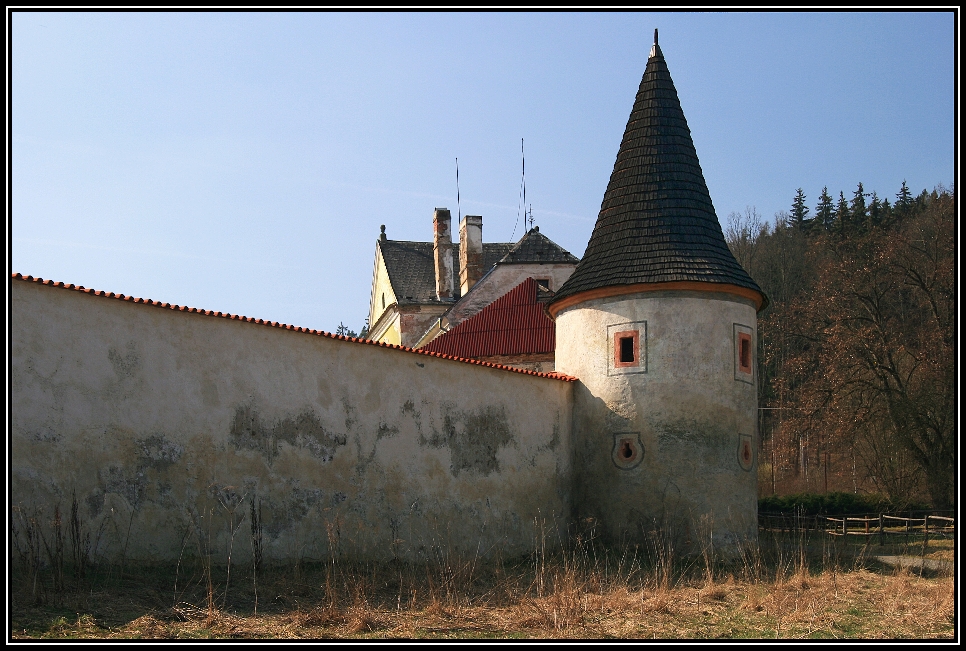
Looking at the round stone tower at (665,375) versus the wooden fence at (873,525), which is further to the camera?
the wooden fence at (873,525)

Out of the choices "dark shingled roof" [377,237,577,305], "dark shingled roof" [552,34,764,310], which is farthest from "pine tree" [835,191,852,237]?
"dark shingled roof" [552,34,764,310]

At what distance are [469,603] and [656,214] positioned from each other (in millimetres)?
9365

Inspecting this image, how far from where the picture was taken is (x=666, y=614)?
1255 centimetres

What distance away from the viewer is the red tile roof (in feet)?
96.7

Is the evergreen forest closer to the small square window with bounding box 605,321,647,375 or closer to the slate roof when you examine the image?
the slate roof

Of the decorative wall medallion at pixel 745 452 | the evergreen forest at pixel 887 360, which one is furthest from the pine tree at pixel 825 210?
the decorative wall medallion at pixel 745 452

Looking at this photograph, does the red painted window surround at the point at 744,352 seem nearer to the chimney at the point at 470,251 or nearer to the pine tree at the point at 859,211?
the chimney at the point at 470,251

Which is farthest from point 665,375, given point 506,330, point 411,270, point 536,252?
point 411,270

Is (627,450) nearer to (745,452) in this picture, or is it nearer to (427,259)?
(745,452)

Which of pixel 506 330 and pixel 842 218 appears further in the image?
pixel 842 218

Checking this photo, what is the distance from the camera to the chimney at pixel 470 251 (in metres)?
38.1

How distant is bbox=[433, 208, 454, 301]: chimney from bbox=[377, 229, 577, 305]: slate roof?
1.80 feet

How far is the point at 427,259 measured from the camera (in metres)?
41.9

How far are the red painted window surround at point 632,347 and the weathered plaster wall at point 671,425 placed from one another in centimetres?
9
